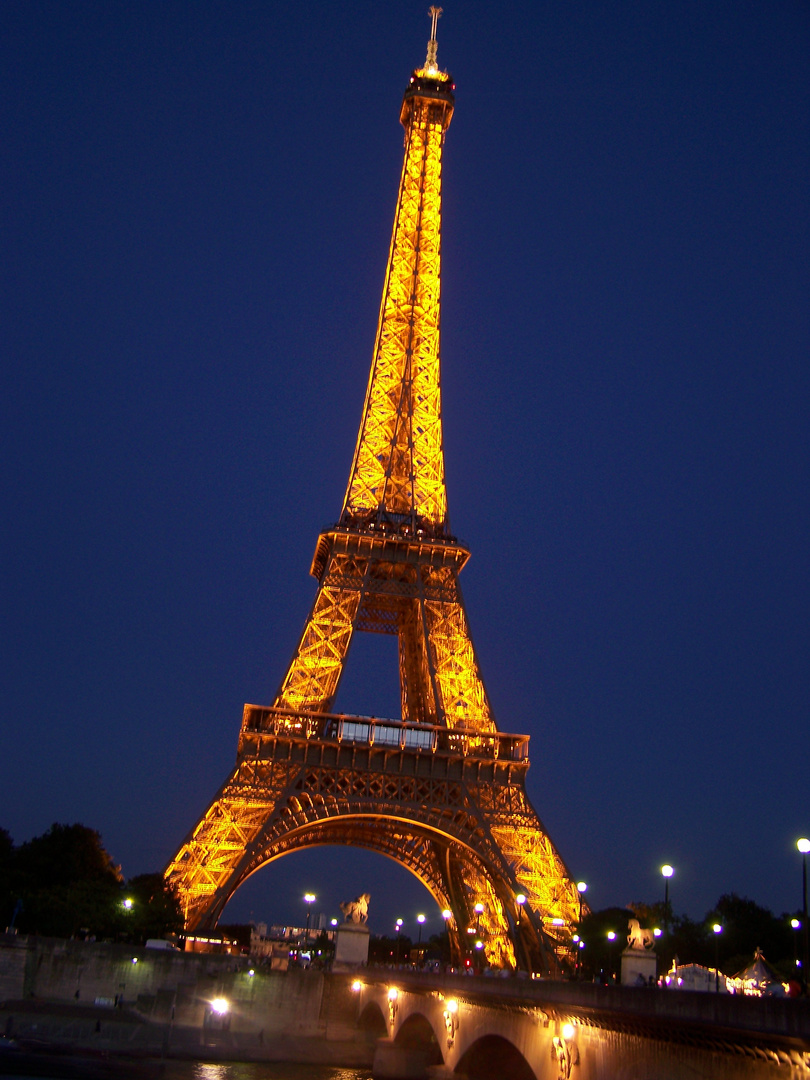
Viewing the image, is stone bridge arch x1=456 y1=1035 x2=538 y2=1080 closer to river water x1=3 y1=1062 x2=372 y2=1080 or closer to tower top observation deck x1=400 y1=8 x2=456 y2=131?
river water x1=3 y1=1062 x2=372 y2=1080

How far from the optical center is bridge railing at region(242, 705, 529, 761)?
54.7m

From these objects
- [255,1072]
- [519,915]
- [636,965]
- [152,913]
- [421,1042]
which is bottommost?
[255,1072]

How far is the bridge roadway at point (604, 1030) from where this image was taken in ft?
48.9

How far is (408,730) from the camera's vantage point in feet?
183

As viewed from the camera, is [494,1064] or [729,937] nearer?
[494,1064]

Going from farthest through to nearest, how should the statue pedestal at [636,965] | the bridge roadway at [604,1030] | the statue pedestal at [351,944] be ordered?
the statue pedestal at [351,944] → the statue pedestal at [636,965] → the bridge roadway at [604,1030]

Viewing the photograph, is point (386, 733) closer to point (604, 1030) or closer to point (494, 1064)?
point (494, 1064)

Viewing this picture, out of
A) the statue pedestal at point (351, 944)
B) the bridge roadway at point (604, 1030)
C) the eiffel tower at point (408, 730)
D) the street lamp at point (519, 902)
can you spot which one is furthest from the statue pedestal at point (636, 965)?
the statue pedestal at point (351, 944)

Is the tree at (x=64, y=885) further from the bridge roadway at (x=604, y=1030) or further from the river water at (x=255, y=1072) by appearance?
the bridge roadway at (x=604, y=1030)

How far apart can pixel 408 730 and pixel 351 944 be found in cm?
1166

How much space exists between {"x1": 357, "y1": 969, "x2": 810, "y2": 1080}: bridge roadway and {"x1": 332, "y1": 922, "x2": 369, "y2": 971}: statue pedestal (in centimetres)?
1492

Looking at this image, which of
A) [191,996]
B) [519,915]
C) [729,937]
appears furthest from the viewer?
[729,937]

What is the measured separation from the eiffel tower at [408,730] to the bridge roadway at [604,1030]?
1415cm

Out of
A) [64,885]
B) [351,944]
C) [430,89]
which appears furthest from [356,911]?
[430,89]
